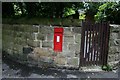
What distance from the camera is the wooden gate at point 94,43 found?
5.72 meters

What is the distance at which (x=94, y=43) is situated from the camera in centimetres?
583

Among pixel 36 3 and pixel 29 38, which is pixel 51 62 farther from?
pixel 36 3

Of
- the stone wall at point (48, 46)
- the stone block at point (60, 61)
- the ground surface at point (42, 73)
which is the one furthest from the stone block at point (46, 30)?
the ground surface at point (42, 73)

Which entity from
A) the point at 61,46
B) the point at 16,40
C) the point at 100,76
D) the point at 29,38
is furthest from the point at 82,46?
the point at 16,40

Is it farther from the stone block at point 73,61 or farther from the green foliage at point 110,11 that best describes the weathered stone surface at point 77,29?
the green foliage at point 110,11

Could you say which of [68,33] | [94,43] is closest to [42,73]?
[68,33]

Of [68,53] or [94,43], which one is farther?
[94,43]

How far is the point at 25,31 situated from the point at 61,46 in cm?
116

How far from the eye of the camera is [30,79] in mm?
4988

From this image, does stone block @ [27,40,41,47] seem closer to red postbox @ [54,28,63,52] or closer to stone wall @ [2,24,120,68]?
stone wall @ [2,24,120,68]

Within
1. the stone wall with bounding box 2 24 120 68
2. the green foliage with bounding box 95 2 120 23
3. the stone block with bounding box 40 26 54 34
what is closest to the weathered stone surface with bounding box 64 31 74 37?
the stone wall with bounding box 2 24 120 68

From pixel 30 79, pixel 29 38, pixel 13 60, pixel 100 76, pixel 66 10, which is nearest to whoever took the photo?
pixel 30 79

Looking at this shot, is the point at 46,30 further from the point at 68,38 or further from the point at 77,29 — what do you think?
the point at 77,29

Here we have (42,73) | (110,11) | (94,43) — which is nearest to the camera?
(42,73)
